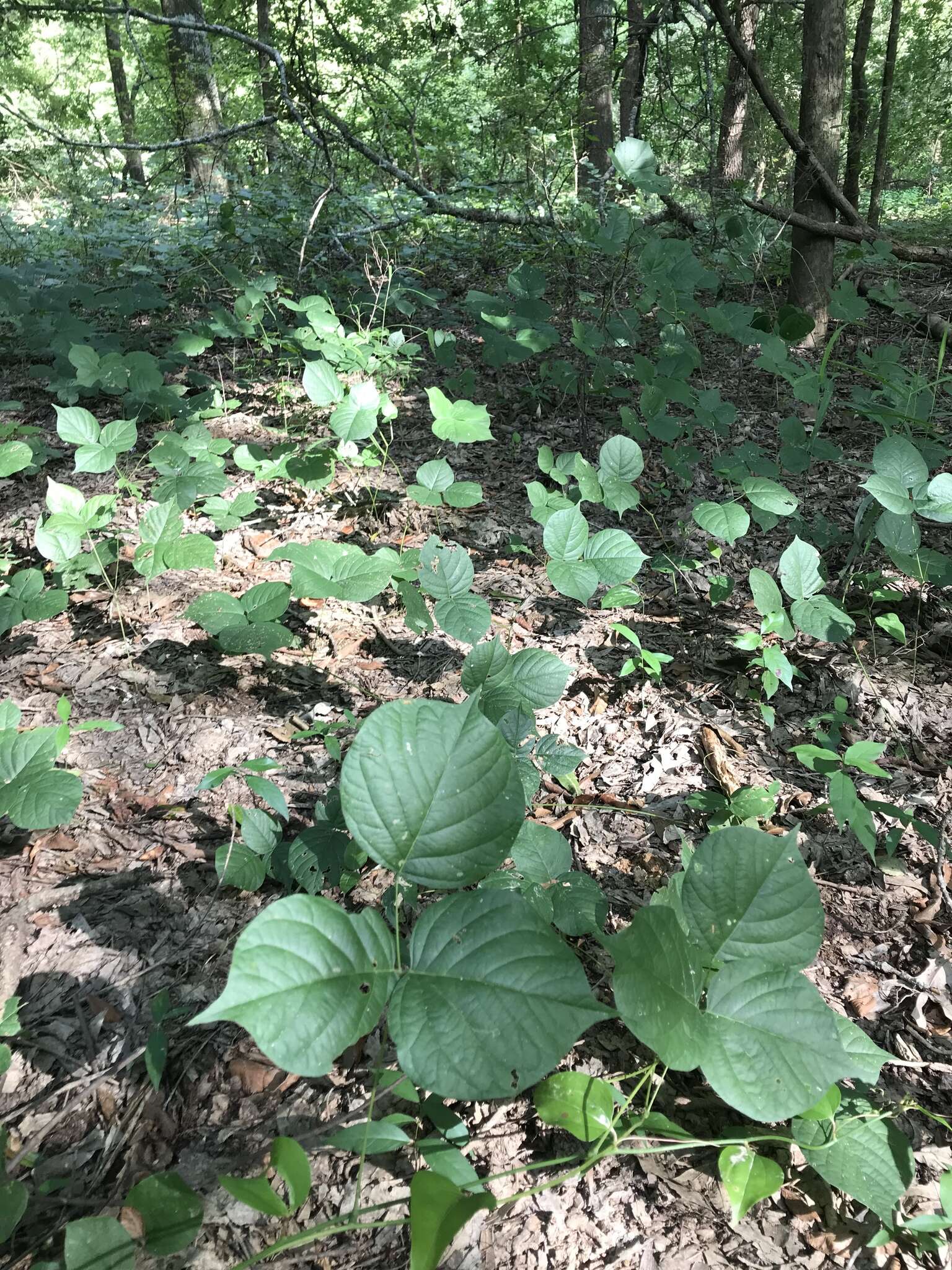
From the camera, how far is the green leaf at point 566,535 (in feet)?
6.07

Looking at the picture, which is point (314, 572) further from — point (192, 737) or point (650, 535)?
point (650, 535)

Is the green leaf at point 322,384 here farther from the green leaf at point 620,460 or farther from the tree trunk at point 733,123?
the tree trunk at point 733,123

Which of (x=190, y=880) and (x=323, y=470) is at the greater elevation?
(x=323, y=470)

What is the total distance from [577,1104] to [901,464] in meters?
1.65

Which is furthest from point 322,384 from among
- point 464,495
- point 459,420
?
point 464,495

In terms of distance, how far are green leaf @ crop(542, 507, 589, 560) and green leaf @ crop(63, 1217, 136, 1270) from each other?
147 cm

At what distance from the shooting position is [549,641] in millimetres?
2258

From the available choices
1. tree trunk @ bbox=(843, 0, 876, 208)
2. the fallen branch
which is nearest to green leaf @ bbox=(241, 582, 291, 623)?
the fallen branch

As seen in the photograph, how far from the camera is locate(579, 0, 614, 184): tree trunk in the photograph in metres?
5.48

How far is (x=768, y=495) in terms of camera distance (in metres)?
2.14

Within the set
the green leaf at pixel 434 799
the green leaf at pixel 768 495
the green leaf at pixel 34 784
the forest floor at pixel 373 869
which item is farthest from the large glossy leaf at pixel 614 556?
the green leaf at pixel 34 784

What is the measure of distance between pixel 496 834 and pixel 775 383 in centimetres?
377

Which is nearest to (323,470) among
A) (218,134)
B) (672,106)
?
(218,134)

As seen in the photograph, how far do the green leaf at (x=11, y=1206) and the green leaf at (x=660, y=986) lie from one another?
2.67 ft
